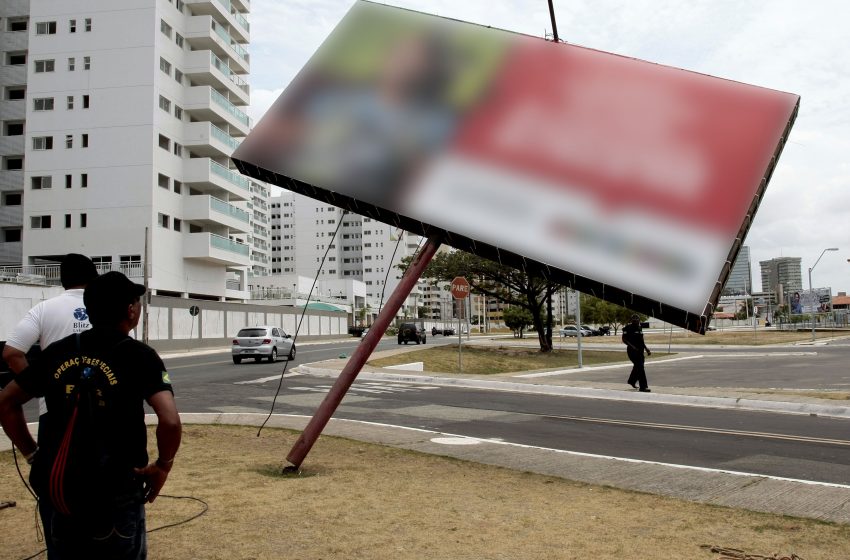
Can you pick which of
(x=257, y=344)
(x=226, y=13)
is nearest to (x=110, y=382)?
(x=257, y=344)

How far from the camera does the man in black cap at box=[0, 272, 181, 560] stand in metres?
2.67

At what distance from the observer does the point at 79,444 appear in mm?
2678

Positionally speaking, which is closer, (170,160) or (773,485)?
(773,485)

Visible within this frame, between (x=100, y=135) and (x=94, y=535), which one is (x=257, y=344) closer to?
(x=94, y=535)

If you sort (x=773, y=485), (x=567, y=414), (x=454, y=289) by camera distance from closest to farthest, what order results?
(x=773, y=485) → (x=567, y=414) → (x=454, y=289)

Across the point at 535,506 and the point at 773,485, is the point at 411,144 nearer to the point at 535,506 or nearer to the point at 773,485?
the point at 535,506

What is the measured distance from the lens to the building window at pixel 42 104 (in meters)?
50.3

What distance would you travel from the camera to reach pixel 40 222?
50.0m

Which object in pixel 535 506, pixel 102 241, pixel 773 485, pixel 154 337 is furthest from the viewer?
pixel 102 241

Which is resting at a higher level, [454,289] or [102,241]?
[102,241]

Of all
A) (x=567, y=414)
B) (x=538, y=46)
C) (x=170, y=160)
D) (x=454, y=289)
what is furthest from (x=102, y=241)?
(x=538, y=46)

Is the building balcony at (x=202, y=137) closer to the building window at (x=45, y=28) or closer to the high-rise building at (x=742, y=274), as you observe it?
the building window at (x=45, y=28)

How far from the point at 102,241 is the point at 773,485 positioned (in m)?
51.3

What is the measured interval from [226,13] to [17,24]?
16.7 metres
